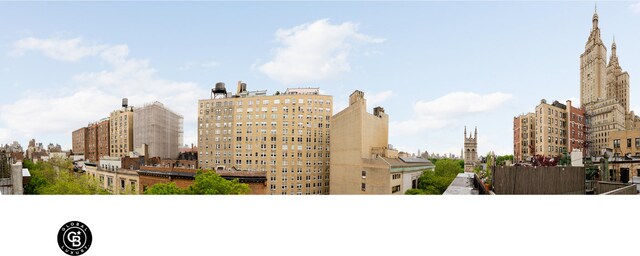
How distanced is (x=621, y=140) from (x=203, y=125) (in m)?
4.00

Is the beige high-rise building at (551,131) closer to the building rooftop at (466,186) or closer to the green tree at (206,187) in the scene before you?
the building rooftop at (466,186)

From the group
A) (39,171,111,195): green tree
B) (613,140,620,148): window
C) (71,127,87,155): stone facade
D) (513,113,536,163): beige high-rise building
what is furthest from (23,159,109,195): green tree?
(613,140,620,148): window

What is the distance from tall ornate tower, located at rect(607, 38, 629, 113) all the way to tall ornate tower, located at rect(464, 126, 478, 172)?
1207mm

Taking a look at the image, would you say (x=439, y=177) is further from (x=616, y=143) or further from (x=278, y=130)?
(x=278, y=130)

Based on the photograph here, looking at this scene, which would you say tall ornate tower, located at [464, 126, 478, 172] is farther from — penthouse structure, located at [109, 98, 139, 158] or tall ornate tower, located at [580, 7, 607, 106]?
penthouse structure, located at [109, 98, 139, 158]

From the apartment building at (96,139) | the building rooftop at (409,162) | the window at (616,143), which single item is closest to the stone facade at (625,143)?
the window at (616,143)
